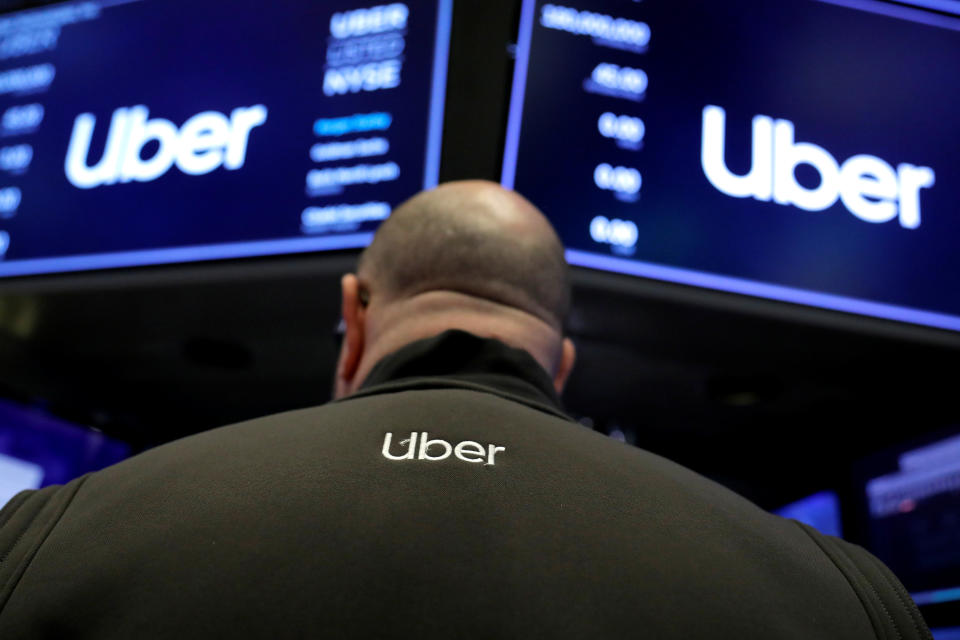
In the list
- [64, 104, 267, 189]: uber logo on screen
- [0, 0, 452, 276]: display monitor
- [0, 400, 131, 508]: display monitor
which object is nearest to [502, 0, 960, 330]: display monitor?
[0, 0, 452, 276]: display monitor

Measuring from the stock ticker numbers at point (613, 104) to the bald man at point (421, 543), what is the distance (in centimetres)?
55

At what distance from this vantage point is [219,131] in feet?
4.33

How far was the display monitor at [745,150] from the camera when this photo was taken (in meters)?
1.18

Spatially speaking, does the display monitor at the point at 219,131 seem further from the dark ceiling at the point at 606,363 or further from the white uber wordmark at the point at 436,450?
the white uber wordmark at the point at 436,450

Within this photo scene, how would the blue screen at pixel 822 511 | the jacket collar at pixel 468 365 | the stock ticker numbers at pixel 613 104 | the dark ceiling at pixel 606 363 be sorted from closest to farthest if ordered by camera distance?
the jacket collar at pixel 468 365 → the stock ticker numbers at pixel 613 104 → the dark ceiling at pixel 606 363 → the blue screen at pixel 822 511

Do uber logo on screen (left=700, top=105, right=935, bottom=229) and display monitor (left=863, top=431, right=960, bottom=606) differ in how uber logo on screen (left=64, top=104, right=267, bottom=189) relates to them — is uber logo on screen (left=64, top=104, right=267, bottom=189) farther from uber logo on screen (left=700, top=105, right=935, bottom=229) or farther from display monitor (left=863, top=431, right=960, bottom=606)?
display monitor (left=863, top=431, right=960, bottom=606)

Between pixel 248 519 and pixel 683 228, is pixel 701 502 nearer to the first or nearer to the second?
pixel 248 519

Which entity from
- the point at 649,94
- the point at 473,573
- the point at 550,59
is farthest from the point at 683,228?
the point at 473,573

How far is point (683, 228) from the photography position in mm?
1180

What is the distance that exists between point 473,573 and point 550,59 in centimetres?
92

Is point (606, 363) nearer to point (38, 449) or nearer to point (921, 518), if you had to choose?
point (921, 518)

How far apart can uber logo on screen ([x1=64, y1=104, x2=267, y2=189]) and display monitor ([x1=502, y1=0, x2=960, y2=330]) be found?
1.45 feet

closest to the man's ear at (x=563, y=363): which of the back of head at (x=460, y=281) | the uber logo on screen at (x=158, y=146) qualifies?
the back of head at (x=460, y=281)

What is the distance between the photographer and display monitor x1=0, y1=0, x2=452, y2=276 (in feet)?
4.06
